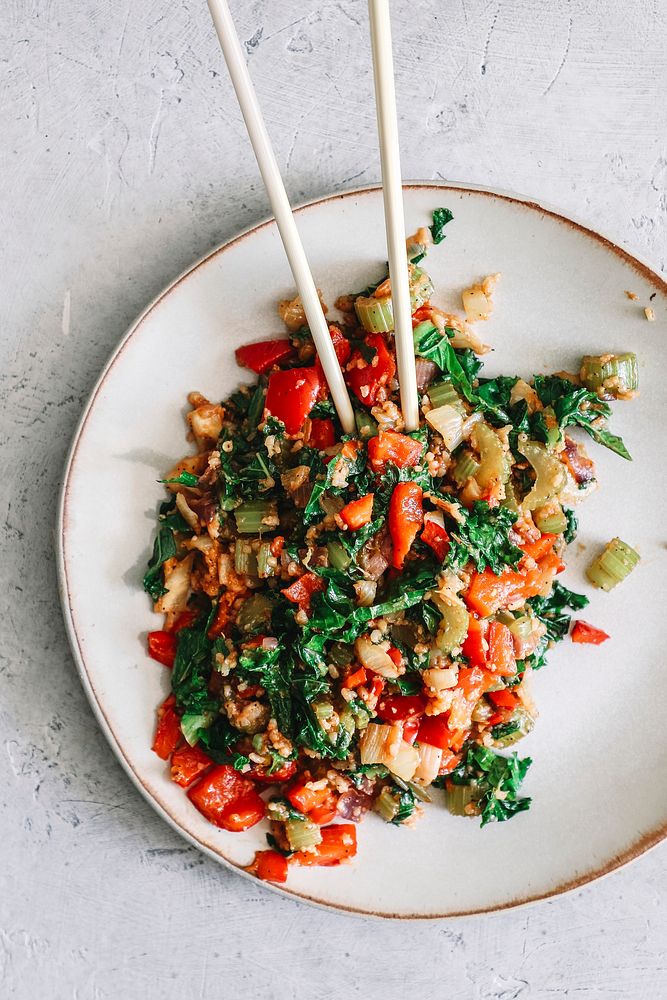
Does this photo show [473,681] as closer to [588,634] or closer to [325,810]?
[588,634]

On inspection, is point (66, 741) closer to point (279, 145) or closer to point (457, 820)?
point (457, 820)

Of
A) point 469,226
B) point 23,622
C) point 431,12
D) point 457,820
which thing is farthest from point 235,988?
point 431,12

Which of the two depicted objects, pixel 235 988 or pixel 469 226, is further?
pixel 235 988

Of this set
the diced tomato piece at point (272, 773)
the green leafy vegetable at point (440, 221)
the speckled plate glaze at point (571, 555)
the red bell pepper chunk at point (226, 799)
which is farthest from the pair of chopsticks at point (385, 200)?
the red bell pepper chunk at point (226, 799)

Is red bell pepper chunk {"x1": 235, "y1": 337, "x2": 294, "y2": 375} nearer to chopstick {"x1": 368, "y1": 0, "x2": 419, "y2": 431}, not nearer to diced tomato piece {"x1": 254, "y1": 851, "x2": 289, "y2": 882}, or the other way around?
chopstick {"x1": 368, "y1": 0, "x2": 419, "y2": 431}

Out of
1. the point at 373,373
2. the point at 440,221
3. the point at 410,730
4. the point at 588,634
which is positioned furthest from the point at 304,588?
the point at 440,221
